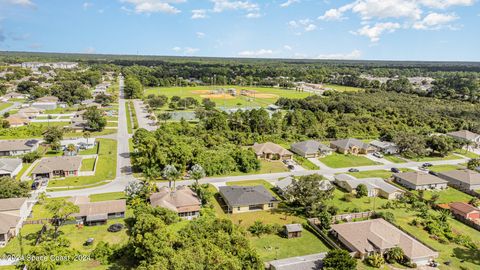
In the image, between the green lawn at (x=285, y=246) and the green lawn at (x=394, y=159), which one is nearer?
the green lawn at (x=285, y=246)

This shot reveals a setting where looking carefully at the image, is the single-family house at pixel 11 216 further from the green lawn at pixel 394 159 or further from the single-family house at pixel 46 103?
the single-family house at pixel 46 103

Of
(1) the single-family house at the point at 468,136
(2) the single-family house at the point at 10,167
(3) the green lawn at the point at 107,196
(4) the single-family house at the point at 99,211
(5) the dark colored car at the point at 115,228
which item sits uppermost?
(1) the single-family house at the point at 468,136

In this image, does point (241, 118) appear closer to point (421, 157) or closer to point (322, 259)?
point (421, 157)

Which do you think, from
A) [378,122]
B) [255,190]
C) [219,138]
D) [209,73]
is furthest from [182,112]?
[209,73]

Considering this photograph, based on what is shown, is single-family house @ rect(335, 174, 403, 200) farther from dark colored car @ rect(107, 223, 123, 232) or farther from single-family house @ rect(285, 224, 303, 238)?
dark colored car @ rect(107, 223, 123, 232)

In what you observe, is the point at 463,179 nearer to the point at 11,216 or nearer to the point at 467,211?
the point at 467,211

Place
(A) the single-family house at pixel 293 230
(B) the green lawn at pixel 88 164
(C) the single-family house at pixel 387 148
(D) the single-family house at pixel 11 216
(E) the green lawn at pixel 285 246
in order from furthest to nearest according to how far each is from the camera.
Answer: (C) the single-family house at pixel 387 148 < (B) the green lawn at pixel 88 164 < (A) the single-family house at pixel 293 230 < (D) the single-family house at pixel 11 216 < (E) the green lawn at pixel 285 246

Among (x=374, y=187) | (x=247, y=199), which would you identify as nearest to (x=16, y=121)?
(x=247, y=199)

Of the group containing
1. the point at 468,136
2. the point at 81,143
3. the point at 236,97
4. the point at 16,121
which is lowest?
the point at 81,143

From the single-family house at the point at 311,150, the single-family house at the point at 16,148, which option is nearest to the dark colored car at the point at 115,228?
the single-family house at the point at 16,148
